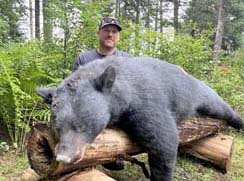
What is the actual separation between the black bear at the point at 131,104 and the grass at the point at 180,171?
32.5 inches

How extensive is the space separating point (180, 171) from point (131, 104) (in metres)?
1.77

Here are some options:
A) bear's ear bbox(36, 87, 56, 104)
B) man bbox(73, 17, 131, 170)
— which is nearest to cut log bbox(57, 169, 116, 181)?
bear's ear bbox(36, 87, 56, 104)

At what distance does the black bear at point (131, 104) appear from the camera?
240cm

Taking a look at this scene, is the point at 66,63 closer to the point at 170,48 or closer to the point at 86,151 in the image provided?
the point at 170,48

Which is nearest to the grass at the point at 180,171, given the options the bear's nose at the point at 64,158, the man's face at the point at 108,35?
the man's face at the point at 108,35

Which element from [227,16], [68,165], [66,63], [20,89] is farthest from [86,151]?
[227,16]

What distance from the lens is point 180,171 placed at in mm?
4285

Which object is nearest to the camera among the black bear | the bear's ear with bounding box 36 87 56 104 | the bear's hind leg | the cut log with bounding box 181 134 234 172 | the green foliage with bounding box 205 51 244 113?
the black bear

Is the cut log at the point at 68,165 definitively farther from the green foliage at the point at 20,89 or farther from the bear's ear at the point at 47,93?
the green foliage at the point at 20,89

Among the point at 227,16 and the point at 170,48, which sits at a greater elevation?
the point at 227,16

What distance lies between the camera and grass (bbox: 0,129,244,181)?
4090 millimetres

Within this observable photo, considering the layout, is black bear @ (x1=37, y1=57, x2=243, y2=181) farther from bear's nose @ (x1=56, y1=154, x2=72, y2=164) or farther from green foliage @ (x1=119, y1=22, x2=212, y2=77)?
green foliage @ (x1=119, y1=22, x2=212, y2=77)

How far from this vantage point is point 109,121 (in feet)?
8.92

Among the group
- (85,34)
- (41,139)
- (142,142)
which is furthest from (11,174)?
(85,34)
